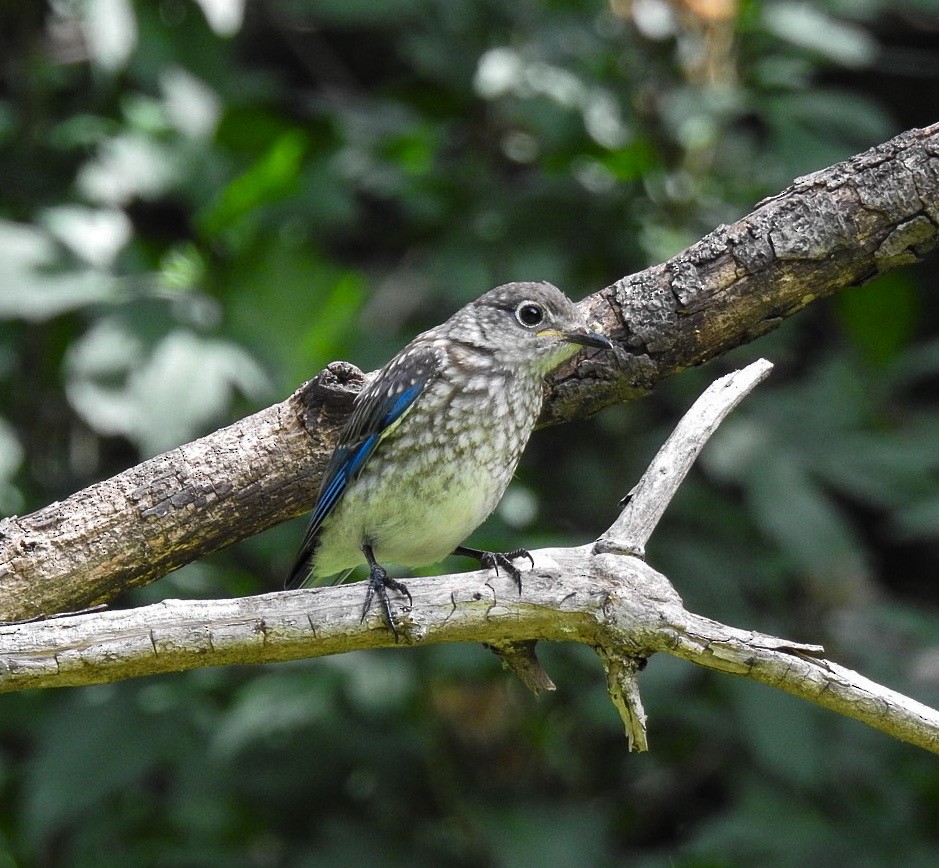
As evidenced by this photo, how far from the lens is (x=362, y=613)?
10.9 feet

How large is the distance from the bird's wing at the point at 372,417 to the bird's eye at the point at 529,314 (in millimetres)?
280

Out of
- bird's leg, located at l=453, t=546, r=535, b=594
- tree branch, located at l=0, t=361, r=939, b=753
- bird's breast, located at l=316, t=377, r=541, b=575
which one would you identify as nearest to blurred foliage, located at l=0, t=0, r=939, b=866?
bird's leg, located at l=453, t=546, r=535, b=594

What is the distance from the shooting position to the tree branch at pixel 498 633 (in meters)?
3.12

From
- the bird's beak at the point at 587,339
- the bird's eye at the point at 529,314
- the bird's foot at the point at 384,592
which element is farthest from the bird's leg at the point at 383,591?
the bird's eye at the point at 529,314

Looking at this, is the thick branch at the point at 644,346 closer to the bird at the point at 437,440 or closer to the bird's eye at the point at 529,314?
the bird at the point at 437,440

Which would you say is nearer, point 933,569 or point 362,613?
point 362,613

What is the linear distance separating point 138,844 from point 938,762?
3271 millimetres

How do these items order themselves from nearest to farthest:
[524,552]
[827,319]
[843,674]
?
1. [843,674]
2. [524,552]
3. [827,319]

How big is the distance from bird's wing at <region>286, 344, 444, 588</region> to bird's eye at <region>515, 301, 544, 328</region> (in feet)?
0.92

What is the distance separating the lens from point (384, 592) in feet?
11.3

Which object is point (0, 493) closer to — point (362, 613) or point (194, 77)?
point (194, 77)

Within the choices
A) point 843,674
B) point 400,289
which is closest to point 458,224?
point 400,289

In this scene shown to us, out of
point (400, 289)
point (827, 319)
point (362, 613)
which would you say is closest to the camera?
point (362, 613)

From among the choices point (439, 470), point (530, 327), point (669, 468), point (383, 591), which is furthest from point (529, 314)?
point (383, 591)
